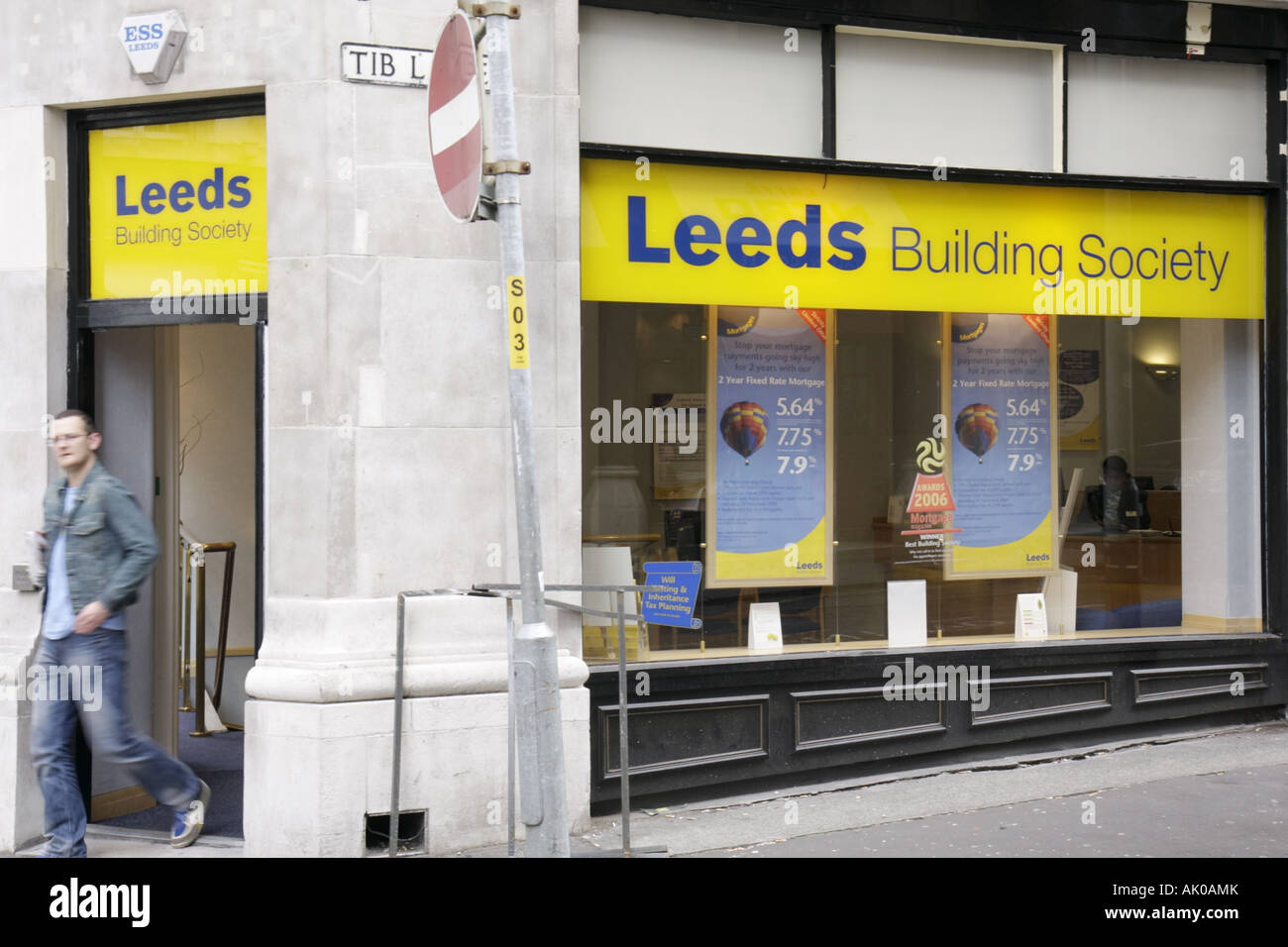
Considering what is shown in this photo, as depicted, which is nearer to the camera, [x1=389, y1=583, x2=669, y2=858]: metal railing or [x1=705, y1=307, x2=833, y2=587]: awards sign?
[x1=389, y1=583, x2=669, y2=858]: metal railing

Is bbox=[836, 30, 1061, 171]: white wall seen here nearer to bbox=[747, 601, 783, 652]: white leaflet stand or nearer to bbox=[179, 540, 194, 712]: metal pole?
bbox=[747, 601, 783, 652]: white leaflet stand

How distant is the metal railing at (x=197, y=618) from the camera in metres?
9.98

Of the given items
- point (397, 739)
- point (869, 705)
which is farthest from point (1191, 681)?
point (397, 739)

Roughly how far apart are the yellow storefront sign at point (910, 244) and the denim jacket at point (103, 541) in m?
2.67

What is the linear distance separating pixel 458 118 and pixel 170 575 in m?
4.23

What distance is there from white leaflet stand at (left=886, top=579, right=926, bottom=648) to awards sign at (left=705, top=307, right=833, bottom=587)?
0.48 meters

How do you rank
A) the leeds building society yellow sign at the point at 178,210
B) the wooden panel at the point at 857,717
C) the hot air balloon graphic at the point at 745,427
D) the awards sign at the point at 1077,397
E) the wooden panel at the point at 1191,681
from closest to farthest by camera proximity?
the leeds building society yellow sign at the point at 178,210, the wooden panel at the point at 857,717, the hot air balloon graphic at the point at 745,427, the wooden panel at the point at 1191,681, the awards sign at the point at 1077,397

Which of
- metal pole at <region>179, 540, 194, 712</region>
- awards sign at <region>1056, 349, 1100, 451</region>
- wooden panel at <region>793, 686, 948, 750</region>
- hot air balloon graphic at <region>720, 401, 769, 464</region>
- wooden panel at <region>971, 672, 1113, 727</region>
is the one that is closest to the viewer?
wooden panel at <region>793, 686, 948, 750</region>

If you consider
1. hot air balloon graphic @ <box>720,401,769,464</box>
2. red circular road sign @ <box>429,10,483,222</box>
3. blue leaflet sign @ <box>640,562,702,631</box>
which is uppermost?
red circular road sign @ <box>429,10,483,222</box>

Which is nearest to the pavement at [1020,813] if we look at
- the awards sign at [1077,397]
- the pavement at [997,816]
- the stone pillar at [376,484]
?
the pavement at [997,816]

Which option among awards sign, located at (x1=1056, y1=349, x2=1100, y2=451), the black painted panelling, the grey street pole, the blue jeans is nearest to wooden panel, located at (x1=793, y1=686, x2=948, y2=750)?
the black painted panelling

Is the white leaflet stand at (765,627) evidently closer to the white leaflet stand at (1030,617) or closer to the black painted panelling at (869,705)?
the black painted panelling at (869,705)

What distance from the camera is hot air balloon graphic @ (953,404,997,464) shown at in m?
8.96

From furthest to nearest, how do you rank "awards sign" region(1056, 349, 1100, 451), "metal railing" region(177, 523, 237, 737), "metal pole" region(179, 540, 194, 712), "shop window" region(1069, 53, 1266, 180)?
"metal pole" region(179, 540, 194, 712), "metal railing" region(177, 523, 237, 737), "awards sign" region(1056, 349, 1100, 451), "shop window" region(1069, 53, 1266, 180)
